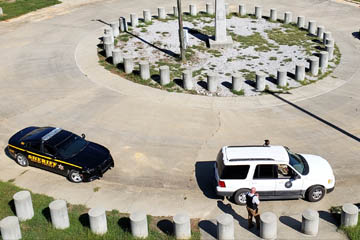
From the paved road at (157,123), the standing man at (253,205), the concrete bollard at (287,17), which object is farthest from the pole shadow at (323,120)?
the concrete bollard at (287,17)

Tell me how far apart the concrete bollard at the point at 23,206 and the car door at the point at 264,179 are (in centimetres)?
671

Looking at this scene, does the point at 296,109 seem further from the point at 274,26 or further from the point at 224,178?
the point at 274,26

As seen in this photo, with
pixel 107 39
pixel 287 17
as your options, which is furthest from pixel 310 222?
pixel 287 17

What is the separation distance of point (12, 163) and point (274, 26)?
68.7 feet


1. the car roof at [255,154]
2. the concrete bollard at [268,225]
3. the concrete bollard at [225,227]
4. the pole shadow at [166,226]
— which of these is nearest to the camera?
the concrete bollard at [225,227]

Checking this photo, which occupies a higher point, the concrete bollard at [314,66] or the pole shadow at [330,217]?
the concrete bollard at [314,66]

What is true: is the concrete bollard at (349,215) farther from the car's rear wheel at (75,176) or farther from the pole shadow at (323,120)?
the car's rear wheel at (75,176)

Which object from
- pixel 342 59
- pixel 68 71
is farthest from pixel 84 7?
pixel 342 59

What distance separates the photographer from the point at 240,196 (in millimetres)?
14984

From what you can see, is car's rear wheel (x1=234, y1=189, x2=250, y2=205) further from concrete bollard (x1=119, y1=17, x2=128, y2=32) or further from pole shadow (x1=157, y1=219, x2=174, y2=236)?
concrete bollard (x1=119, y1=17, x2=128, y2=32)

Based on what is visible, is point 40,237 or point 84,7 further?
point 84,7

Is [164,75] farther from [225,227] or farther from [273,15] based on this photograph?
[273,15]

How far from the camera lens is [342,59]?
27.3 metres

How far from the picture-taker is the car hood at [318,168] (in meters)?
15.1
